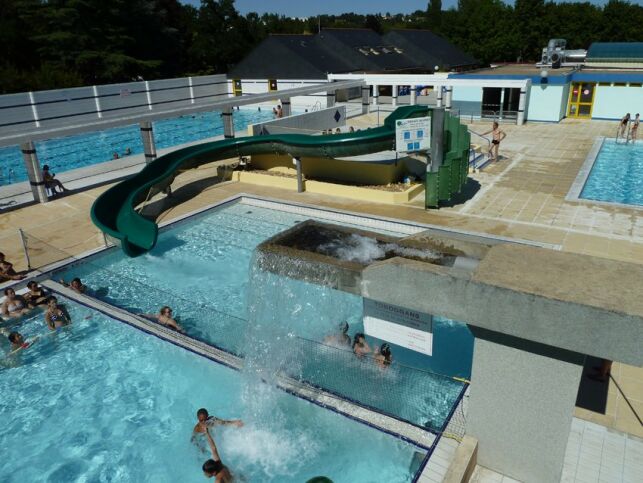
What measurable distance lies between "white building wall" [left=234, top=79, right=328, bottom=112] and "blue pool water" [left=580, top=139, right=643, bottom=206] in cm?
1751

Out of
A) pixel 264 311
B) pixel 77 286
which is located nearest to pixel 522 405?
pixel 264 311

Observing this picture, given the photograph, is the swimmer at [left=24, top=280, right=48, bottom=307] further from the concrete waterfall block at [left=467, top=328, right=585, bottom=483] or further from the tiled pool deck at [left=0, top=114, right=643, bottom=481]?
the concrete waterfall block at [left=467, top=328, right=585, bottom=483]

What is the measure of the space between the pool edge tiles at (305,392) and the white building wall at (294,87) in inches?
982

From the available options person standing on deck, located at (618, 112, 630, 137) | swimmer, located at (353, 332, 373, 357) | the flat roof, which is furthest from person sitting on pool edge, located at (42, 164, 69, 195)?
the flat roof

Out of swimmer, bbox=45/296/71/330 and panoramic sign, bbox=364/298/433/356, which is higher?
panoramic sign, bbox=364/298/433/356

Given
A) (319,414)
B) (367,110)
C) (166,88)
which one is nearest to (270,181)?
(319,414)

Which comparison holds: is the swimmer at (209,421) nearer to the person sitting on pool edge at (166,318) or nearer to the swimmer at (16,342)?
the person sitting on pool edge at (166,318)

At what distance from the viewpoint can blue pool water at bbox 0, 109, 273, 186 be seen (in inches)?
955

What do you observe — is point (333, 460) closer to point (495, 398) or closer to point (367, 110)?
point (495, 398)

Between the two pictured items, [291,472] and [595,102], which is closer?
[291,472]

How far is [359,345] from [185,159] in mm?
10907

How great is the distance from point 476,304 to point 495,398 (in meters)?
1.31

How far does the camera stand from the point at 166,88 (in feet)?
129

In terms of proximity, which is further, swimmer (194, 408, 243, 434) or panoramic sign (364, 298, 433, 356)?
swimmer (194, 408, 243, 434)
